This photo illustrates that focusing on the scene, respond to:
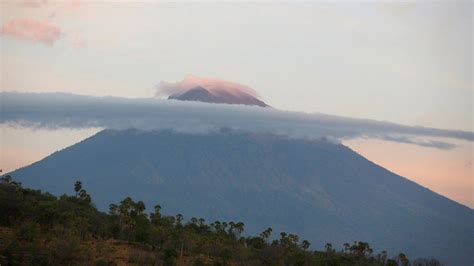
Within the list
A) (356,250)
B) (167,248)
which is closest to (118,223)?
(167,248)

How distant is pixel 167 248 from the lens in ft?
212

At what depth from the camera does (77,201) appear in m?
83.4

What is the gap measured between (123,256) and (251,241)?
1030 inches

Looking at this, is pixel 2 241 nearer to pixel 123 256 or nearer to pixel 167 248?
pixel 123 256

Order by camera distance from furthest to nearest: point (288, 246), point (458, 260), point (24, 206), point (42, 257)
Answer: point (458, 260), point (288, 246), point (24, 206), point (42, 257)

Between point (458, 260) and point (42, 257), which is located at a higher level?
point (42, 257)

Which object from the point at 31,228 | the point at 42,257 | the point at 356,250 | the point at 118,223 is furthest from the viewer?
the point at 356,250

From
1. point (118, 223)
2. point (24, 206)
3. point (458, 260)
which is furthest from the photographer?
point (458, 260)

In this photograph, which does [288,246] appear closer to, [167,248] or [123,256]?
[167,248]

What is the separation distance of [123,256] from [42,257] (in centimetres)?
943

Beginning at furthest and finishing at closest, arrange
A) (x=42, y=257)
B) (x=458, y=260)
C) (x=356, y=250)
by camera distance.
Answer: (x=458, y=260) < (x=356, y=250) < (x=42, y=257)

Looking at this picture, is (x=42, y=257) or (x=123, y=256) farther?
(x=123, y=256)

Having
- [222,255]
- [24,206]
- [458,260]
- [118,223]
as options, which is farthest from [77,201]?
[458,260]

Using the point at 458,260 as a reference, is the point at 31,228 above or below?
above
